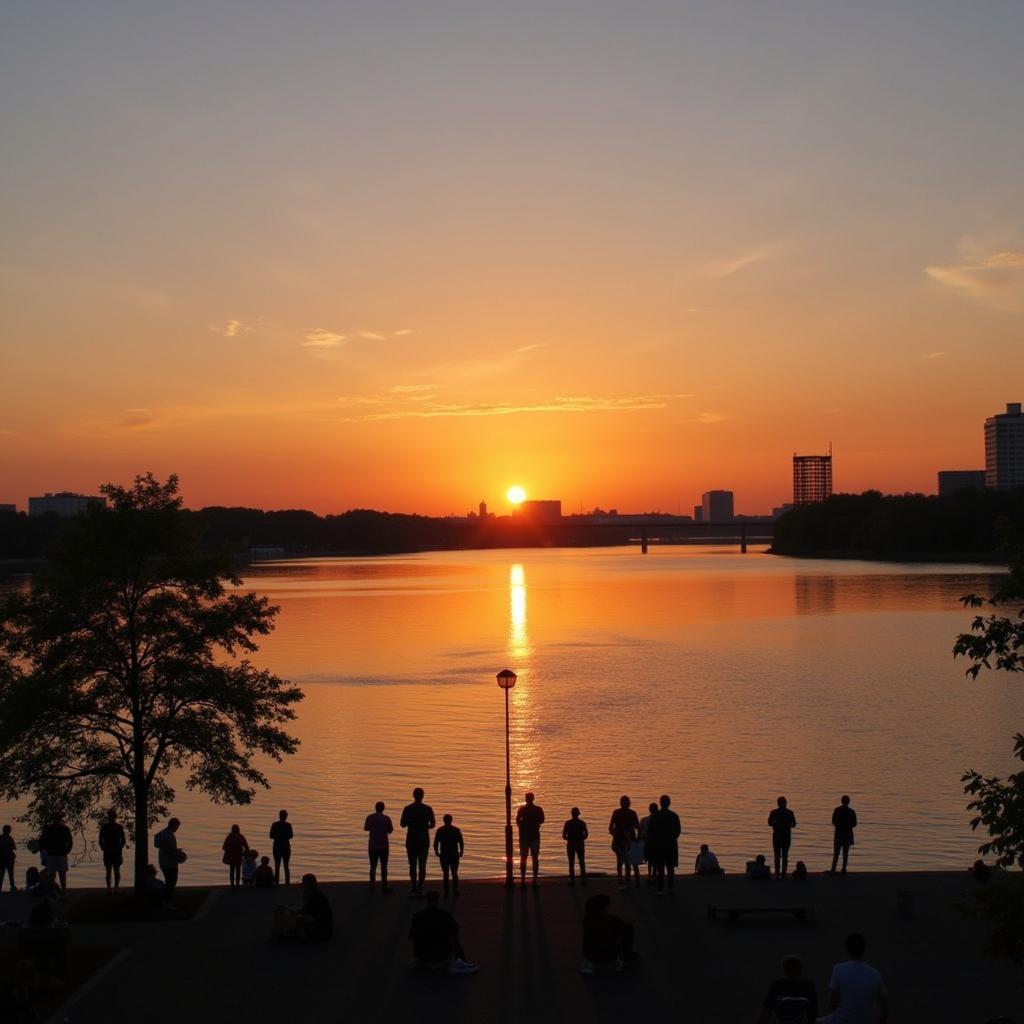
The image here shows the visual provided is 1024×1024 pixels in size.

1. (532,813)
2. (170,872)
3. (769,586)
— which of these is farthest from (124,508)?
(769,586)

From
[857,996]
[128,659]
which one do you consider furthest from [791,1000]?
[128,659]

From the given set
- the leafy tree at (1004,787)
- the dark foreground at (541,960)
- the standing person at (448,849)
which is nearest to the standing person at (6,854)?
the dark foreground at (541,960)

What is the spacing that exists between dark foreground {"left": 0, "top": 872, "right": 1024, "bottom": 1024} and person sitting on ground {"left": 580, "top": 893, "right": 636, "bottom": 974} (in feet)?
0.73

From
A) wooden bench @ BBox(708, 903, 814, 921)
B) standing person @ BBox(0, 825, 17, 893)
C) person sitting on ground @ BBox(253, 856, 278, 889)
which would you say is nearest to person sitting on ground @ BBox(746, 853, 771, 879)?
wooden bench @ BBox(708, 903, 814, 921)

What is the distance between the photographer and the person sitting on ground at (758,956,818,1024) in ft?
42.0

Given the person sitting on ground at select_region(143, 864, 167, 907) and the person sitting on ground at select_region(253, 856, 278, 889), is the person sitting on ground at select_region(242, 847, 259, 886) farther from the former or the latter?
the person sitting on ground at select_region(143, 864, 167, 907)

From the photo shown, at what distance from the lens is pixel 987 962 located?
708 inches

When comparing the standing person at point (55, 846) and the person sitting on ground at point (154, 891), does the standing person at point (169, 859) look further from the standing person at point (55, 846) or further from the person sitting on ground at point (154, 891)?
the standing person at point (55, 846)

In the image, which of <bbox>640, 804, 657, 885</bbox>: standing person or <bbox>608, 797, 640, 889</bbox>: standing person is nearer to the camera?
<bbox>640, 804, 657, 885</bbox>: standing person

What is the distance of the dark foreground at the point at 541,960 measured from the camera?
53.4 feet

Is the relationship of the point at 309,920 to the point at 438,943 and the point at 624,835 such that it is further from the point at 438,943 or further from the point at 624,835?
the point at 624,835

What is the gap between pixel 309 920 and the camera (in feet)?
63.7

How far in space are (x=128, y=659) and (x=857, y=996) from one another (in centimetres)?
1802

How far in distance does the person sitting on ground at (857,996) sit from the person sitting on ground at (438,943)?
6.54 meters
